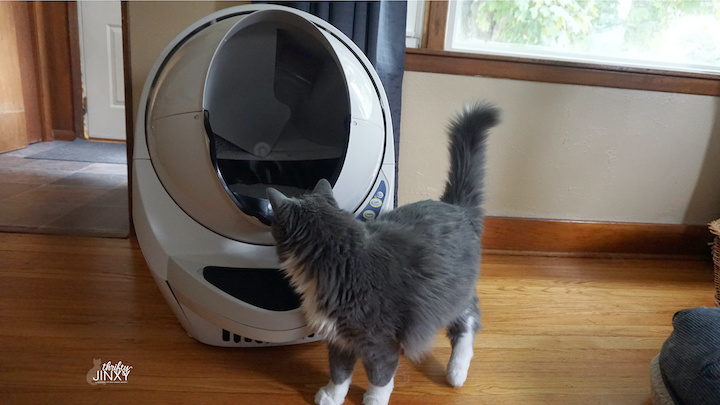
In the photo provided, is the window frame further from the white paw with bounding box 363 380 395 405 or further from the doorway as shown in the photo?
the doorway

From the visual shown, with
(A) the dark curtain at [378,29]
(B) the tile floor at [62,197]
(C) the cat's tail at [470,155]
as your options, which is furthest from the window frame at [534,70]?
(B) the tile floor at [62,197]

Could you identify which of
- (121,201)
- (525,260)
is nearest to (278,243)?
(525,260)

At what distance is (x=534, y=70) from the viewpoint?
1.64m

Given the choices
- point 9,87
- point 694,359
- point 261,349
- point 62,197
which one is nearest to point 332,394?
point 261,349

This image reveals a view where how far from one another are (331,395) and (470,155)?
58 centimetres

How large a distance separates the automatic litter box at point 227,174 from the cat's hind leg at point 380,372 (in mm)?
160

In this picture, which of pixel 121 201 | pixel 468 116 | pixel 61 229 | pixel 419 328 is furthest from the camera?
pixel 121 201

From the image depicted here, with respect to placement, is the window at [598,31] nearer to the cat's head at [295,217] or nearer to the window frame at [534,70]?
the window frame at [534,70]

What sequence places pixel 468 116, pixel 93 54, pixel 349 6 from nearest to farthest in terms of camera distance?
pixel 468 116 → pixel 349 6 → pixel 93 54

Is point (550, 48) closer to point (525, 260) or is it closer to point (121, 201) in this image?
point (525, 260)

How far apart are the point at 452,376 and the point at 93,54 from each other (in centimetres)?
334

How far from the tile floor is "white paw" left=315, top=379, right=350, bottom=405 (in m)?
1.20

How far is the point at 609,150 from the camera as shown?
178 centimetres

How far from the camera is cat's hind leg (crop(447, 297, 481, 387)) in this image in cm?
98
